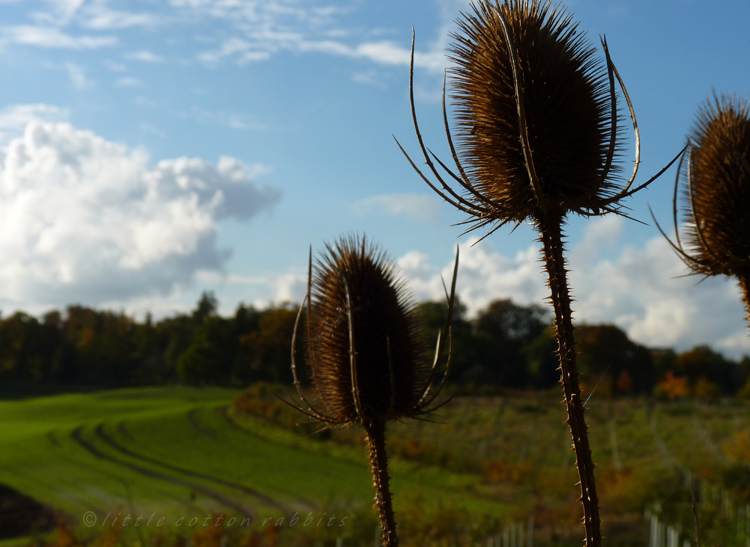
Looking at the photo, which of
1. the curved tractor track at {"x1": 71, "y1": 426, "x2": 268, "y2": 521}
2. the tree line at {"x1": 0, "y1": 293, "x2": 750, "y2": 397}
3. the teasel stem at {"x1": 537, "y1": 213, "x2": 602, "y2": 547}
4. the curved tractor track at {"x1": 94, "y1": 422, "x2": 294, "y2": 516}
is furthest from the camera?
the tree line at {"x1": 0, "y1": 293, "x2": 750, "y2": 397}

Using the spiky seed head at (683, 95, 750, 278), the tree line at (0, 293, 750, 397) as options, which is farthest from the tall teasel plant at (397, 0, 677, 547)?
the tree line at (0, 293, 750, 397)

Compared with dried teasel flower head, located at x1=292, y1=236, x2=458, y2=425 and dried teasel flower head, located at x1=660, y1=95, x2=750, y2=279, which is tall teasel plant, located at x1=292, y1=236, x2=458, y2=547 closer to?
dried teasel flower head, located at x1=292, y1=236, x2=458, y2=425

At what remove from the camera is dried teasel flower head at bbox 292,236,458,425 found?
4195 mm

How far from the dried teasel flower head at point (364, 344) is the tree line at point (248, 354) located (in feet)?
133

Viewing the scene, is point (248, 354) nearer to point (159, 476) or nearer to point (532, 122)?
point (159, 476)

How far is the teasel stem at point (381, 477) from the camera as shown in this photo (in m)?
3.72

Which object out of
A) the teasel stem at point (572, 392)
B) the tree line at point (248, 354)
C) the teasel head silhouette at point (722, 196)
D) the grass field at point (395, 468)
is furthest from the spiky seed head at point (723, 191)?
the tree line at point (248, 354)

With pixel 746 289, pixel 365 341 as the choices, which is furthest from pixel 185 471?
pixel 746 289

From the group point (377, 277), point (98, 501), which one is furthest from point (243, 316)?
point (377, 277)

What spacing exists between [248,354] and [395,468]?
113 feet

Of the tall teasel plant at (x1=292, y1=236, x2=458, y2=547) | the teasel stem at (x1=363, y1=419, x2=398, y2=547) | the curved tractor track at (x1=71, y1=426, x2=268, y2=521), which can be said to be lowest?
the curved tractor track at (x1=71, y1=426, x2=268, y2=521)

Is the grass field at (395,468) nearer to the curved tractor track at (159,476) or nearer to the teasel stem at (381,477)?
the curved tractor track at (159,476)

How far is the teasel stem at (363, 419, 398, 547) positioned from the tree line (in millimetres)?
41157

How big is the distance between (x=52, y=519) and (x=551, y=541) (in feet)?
56.7
